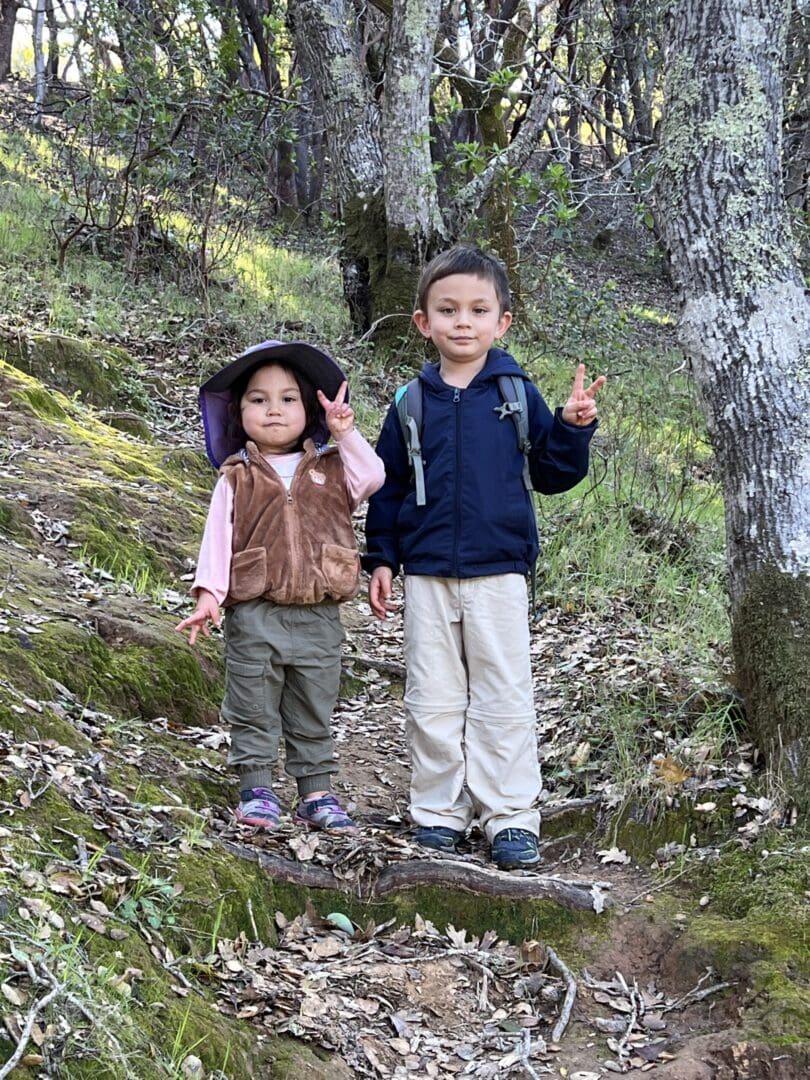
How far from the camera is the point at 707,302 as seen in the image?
160 inches

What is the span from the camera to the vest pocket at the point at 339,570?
392 cm

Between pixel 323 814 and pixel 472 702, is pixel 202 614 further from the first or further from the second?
pixel 472 702

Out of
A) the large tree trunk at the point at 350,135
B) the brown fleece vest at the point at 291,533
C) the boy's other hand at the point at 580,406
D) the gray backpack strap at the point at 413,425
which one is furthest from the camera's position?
the large tree trunk at the point at 350,135

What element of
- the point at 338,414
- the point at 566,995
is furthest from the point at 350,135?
the point at 566,995

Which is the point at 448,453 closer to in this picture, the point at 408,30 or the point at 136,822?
the point at 136,822

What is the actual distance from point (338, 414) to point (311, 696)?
104 cm

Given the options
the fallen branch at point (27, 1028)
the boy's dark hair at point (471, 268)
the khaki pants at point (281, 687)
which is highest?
the boy's dark hair at point (471, 268)

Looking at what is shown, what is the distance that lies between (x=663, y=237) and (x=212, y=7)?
29.5 ft

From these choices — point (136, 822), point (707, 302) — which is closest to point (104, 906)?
point (136, 822)

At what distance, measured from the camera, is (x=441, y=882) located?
3.60 metres

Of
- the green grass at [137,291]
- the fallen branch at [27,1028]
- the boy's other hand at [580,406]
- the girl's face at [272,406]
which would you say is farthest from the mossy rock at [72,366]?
the fallen branch at [27,1028]

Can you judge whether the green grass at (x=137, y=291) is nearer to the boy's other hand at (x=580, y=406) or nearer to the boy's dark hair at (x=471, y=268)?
the boy's dark hair at (x=471, y=268)

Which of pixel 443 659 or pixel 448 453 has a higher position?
pixel 448 453

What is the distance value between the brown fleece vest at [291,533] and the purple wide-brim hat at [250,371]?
136 mm
